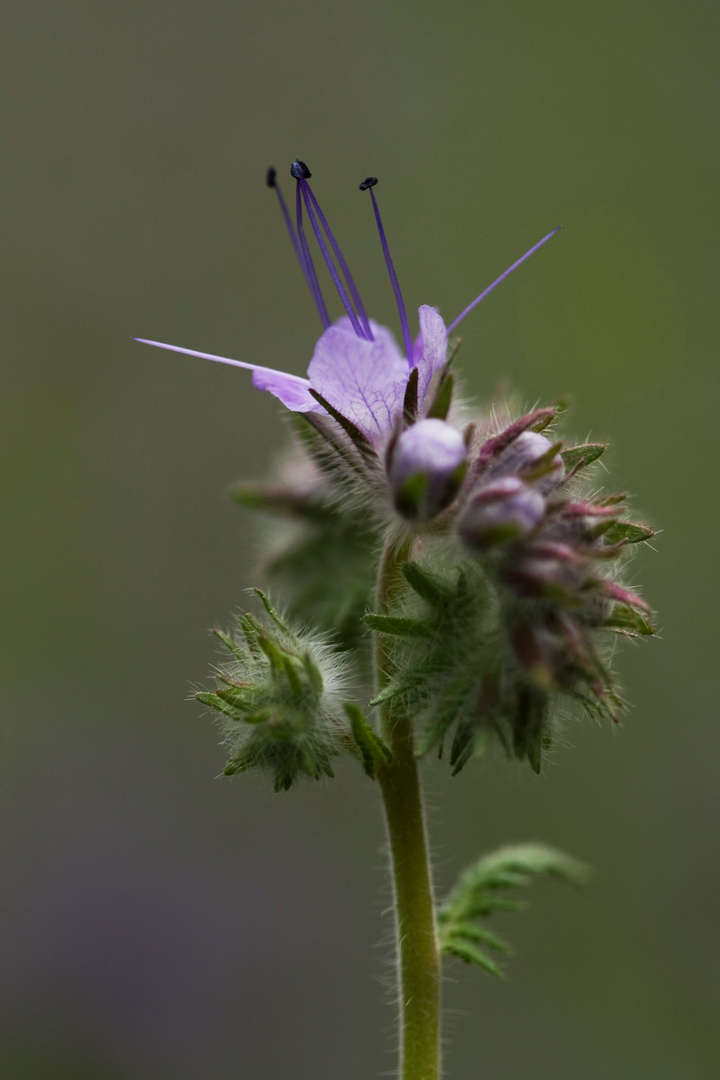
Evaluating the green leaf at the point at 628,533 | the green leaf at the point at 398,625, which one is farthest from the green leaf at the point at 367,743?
the green leaf at the point at 628,533

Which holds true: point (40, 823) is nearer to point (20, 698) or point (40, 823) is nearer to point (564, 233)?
point (20, 698)

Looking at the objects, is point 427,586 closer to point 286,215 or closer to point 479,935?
point 479,935

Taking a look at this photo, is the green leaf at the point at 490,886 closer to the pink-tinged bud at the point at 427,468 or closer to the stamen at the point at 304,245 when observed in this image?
the pink-tinged bud at the point at 427,468

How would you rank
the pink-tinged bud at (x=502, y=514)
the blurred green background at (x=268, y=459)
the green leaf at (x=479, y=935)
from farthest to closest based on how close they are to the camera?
the blurred green background at (x=268, y=459), the green leaf at (x=479, y=935), the pink-tinged bud at (x=502, y=514)

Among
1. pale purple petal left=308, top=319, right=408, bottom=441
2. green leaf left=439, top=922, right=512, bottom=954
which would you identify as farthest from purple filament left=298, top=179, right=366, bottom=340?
green leaf left=439, top=922, right=512, bottom=954

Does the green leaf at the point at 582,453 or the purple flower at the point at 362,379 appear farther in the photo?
the green leaf at the point at 582,453

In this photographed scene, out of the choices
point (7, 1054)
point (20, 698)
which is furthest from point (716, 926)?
point (20, 698)
